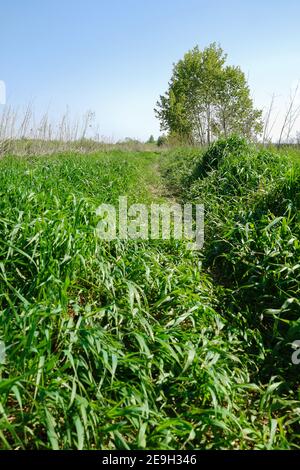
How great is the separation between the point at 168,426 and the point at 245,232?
7.20 ft

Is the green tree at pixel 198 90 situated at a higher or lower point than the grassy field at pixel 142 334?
higher

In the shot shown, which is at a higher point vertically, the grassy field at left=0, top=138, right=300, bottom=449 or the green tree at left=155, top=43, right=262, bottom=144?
the green tree at left=155, top=43, right=262, bottom=144

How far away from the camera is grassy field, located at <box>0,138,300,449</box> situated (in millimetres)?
1542

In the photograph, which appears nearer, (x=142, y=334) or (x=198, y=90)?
(x=142, y=334)

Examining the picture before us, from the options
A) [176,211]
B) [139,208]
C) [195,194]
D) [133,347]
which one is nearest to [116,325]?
[133,347]

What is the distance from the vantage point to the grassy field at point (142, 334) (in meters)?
1.54

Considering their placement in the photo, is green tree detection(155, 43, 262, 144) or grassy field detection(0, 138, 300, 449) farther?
green tree detection(155, 43, 262, 144)

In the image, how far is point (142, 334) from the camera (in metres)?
1.98

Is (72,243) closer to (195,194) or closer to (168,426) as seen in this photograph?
(168,426)

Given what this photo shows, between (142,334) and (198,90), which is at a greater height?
(198,90)

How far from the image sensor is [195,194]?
605 cm

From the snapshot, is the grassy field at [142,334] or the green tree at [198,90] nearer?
the grassy field at [142,334]
